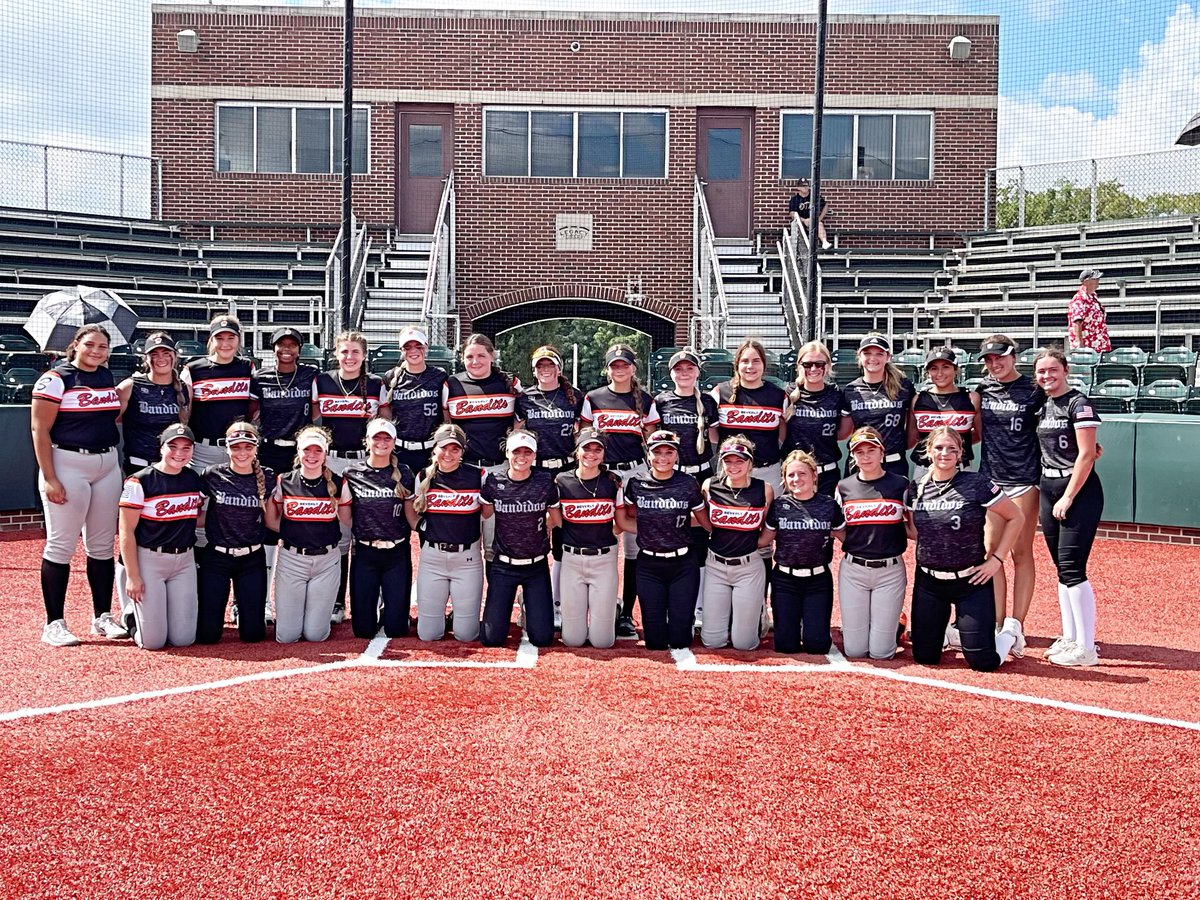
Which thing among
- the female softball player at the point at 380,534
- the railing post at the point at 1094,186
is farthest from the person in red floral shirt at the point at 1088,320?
the female softball player at the point at 380,534

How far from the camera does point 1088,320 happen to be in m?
13.9

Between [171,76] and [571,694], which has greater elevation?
[171,76]

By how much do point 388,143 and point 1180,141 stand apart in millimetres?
13831

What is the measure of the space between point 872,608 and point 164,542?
4231 mm

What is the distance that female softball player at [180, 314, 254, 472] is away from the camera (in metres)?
7.34

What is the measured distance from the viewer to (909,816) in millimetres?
4285

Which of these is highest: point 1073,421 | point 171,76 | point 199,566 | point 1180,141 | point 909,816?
point 171,76

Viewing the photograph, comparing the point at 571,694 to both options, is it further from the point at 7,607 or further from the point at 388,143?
the point at 388,143

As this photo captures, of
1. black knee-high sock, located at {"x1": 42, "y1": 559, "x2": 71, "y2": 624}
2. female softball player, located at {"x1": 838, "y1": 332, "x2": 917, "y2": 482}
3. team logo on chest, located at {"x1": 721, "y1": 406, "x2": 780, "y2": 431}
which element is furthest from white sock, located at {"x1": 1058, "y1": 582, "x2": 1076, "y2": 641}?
black knee-high sock, located at {"x1": 42, "y1": 559, "x2": 71, "y2": 624}

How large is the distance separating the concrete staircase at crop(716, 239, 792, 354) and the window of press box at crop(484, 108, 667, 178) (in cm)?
207

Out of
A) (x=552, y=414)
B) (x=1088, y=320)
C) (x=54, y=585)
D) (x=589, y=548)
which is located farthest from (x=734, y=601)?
(x=1088, y=320)

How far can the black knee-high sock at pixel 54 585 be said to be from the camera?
22.5 feet

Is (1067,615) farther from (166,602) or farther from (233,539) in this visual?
(166,602)

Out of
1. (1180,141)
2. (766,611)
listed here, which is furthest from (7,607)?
(1180,141)
